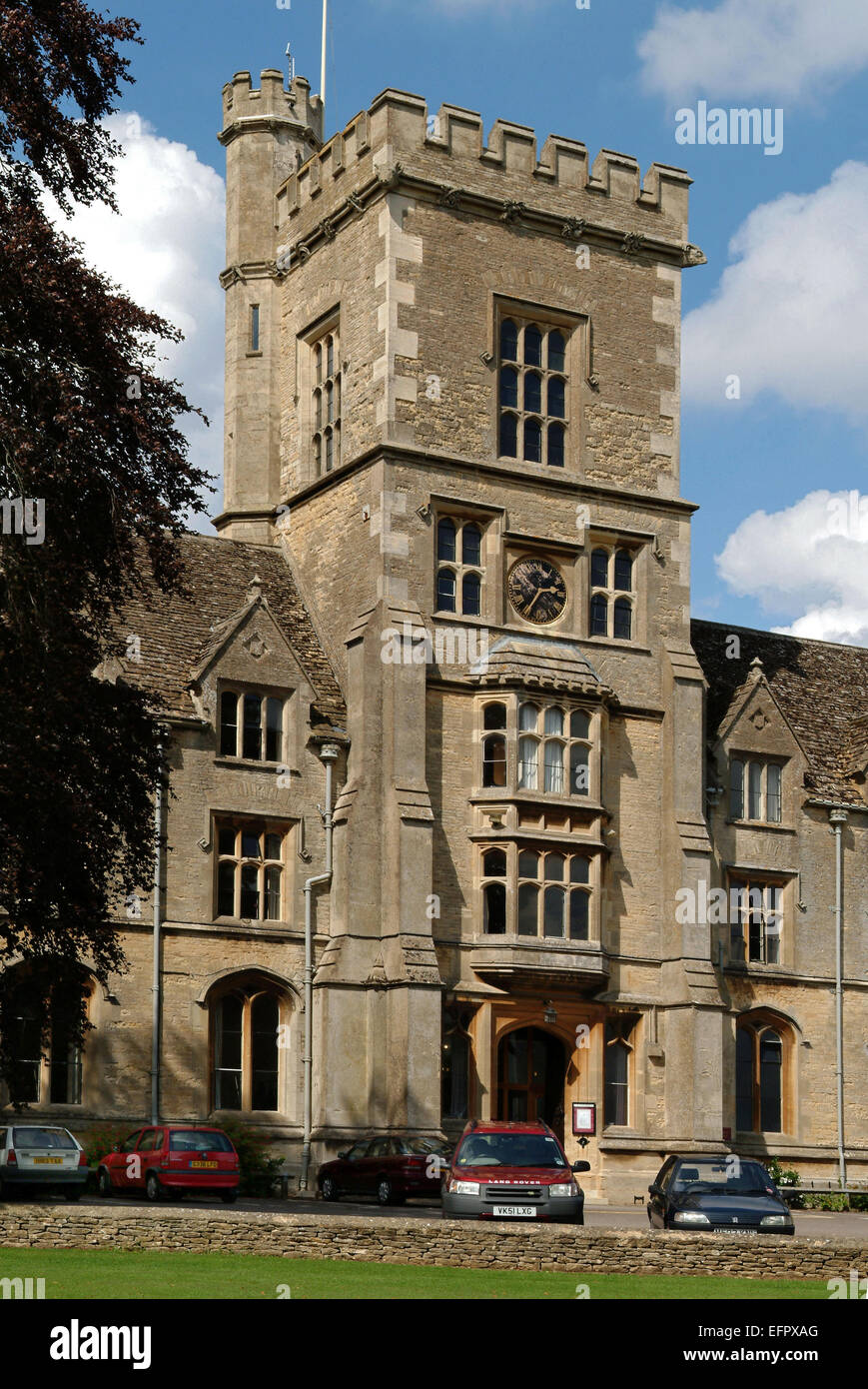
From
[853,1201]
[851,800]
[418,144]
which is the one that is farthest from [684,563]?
[853,1201]

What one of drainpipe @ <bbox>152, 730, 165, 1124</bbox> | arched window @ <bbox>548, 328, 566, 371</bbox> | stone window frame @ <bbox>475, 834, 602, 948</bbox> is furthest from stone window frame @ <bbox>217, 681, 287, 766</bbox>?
arched window @ <bbox>548, 328, 566, 371</bbox>

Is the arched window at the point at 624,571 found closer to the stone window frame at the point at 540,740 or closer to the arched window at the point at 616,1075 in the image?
the stone window frame at the point at 540,740

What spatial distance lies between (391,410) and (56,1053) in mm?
13779

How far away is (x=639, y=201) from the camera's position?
1700 inches

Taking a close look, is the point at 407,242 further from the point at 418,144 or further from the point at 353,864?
the point at 353,864

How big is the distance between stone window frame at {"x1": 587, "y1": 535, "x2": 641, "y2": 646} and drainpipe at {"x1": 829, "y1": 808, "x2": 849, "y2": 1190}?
652 cm

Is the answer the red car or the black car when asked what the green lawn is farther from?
the red car

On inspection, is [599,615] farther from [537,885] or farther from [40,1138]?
[40,1138]

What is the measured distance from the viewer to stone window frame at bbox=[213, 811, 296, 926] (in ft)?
122

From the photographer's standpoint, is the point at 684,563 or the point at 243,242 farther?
the point at 243,242

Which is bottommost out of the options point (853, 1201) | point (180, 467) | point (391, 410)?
point (853, 1201)

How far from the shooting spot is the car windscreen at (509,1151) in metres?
25.4

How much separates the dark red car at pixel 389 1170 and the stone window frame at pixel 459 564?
35.2 ft

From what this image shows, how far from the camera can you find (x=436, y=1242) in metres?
20.2
